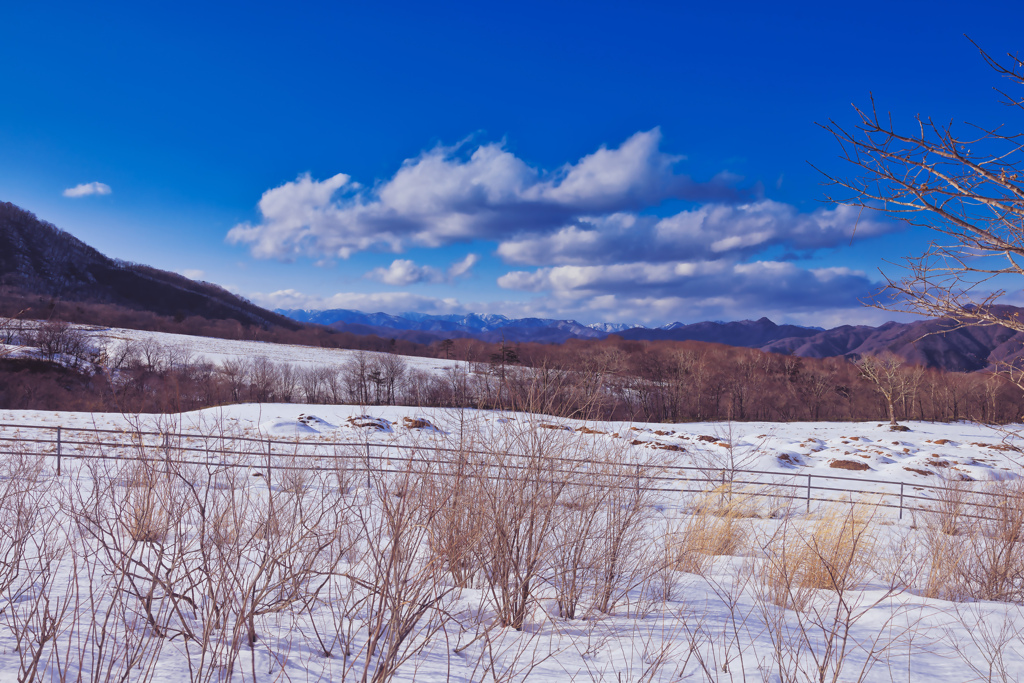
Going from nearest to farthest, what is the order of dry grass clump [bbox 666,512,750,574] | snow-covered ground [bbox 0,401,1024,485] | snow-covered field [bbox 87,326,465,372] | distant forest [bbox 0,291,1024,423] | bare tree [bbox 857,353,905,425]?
1. dry grass clump [bbox 666,512,750,574]
2. snow-covered ground [bbox 0,401,1024,485]
3. distant forest [bbox 0,291,1024,423]
4. bare tree [bbox 857,353,905,425]
5. snow-covered field [bbox 87,326,465,372]

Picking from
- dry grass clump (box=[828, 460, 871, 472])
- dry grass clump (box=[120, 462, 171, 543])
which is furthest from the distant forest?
dry grass clump (box=[120, 462, 171, 543])

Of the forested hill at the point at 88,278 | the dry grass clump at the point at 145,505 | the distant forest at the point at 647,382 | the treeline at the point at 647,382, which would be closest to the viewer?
the dry grass clump at the point at 145,505

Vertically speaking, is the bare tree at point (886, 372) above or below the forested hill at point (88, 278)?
below

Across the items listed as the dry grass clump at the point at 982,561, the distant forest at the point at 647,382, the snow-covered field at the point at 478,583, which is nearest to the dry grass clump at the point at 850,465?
the distant forest at the point at 647,382

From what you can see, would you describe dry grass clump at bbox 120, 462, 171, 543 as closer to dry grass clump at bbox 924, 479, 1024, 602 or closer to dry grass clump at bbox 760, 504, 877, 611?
dry grass clump at bbox 760, 504, 877, 611

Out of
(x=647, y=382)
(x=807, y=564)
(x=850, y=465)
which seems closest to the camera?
(x=807, y=564)

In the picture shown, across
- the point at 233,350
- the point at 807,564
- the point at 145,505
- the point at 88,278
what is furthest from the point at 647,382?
the point at 88,278

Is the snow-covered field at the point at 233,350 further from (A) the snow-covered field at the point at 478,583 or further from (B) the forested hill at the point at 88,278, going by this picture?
(B) the forested hill at the point at 88,278

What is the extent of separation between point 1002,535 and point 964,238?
255 inches

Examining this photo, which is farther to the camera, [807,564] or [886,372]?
[886,372]

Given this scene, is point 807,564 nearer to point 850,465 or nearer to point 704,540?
point 704,540

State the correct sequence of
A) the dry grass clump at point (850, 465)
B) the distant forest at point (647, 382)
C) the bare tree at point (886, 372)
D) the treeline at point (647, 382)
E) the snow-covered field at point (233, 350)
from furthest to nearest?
the snow-covered field at point (233, 350) < the bare tree at point (886, 372) < the treeline at point (647, 382) < the distant forest at point (647, 382) < the dry grass clump at point (850, 465)

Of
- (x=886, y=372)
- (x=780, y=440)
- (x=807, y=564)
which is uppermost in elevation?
(x=886, y=372)

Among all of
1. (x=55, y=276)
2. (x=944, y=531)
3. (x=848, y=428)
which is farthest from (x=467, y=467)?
(x=55, y=276)
